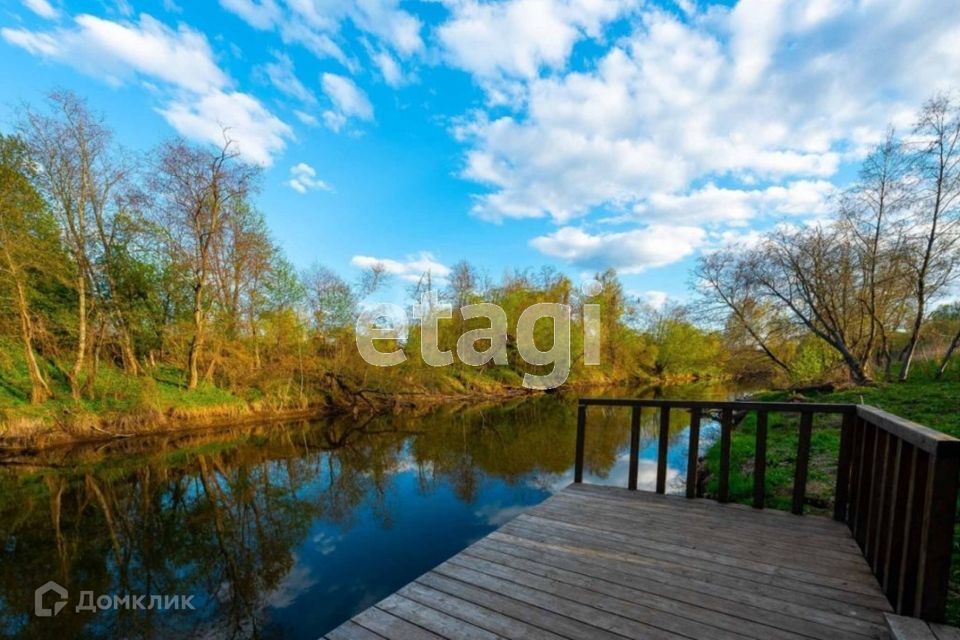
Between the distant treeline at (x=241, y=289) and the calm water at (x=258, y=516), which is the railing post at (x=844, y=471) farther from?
the distant treeline at (x=241, y=289)

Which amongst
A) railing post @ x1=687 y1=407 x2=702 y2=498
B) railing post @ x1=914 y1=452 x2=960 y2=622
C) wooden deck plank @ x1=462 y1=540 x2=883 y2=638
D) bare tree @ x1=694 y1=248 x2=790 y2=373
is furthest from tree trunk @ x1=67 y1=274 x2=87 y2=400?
bare tree @ x1=694 y1=248 x2=790 y2=373

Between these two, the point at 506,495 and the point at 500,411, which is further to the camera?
the point at 500,411

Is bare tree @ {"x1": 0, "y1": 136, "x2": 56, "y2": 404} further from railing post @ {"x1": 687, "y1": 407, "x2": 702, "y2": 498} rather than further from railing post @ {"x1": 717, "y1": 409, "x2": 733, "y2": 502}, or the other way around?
railing post @ {"x1": 717, "y1": 409, "x2": 733, "y2": 502}

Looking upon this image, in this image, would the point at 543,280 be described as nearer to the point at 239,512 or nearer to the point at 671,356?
the point at 671,356

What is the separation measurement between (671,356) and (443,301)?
68.2 ft

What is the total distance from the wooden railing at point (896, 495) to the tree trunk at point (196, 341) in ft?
49.0

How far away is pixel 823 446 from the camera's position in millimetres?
6309

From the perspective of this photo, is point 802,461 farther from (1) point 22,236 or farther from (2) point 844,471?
(1) point 22,236

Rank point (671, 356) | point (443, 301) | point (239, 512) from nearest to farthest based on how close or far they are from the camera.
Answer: point (239, 512)
point (443, 301)
point (671, 356)

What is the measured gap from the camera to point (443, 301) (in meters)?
21.4

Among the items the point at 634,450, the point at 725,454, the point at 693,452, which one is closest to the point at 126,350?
the point at 634,450

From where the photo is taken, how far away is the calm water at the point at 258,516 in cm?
403

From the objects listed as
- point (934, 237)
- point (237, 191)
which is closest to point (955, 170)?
point (934, 237)

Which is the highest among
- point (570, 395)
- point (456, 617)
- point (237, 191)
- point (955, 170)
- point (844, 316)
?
point (955, 170)
